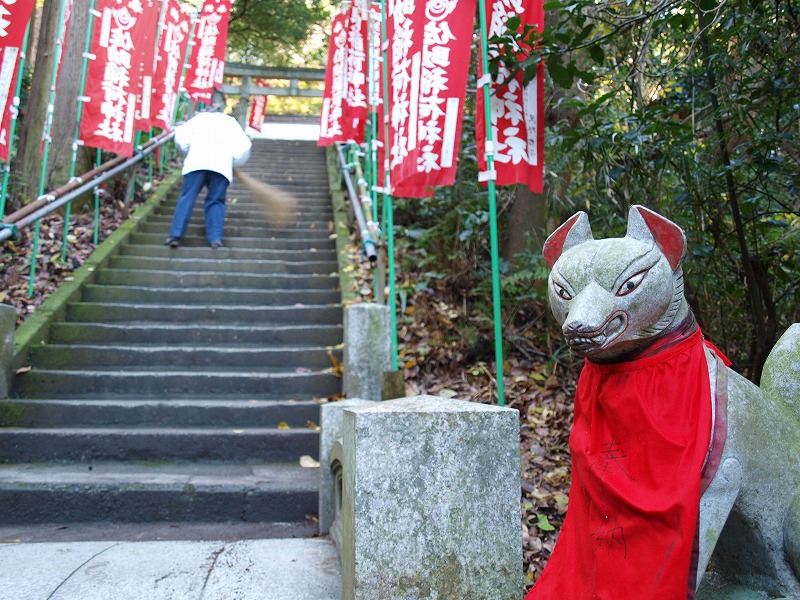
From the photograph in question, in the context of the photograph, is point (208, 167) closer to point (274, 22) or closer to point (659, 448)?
point (659, 448)

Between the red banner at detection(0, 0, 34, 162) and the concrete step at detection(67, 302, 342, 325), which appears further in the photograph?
the concrete step at detection(67, 302, 342, 325)

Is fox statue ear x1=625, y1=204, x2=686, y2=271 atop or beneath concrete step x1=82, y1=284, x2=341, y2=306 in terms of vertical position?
beneath

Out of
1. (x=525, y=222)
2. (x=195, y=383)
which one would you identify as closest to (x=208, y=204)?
(x=195, y=383)

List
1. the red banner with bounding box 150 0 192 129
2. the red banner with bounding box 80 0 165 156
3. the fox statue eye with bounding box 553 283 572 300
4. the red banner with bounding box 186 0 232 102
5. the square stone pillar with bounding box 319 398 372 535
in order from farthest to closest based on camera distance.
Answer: the red banner with bounding box 186 0 232 102 → the red banner with bounding box 150 0 192 129 → the red banner with bounding box 80 0 165 156 → the square stone pillar with bounding box 319 398 372 535 → the fox statue eye with bounding box 553 283 572 300

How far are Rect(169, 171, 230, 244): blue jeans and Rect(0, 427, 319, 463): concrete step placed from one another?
3378 millimetres

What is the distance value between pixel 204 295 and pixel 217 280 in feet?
1.15

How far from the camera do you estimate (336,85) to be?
9.12 metres

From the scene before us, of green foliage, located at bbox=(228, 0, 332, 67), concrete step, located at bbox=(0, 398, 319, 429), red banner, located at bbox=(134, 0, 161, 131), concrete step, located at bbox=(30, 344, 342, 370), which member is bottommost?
concrete step, located at bbox=(0, 398, 319, 429)

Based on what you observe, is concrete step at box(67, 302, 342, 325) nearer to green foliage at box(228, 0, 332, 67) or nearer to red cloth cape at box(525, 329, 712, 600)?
red cloth cape at box(525, 329, 712, 600)

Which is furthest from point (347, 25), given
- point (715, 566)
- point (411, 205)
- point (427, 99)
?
point (715, 566)

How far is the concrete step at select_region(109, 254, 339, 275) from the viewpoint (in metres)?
6.96

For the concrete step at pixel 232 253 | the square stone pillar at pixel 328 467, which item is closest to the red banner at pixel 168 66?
the concrete step at pixel 232 253

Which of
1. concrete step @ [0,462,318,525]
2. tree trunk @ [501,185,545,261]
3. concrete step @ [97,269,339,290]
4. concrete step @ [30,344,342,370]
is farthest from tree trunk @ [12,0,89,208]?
tree trunk @ [501,185,545,261]

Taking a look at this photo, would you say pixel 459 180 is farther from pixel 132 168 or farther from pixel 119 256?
pixel 132 168
